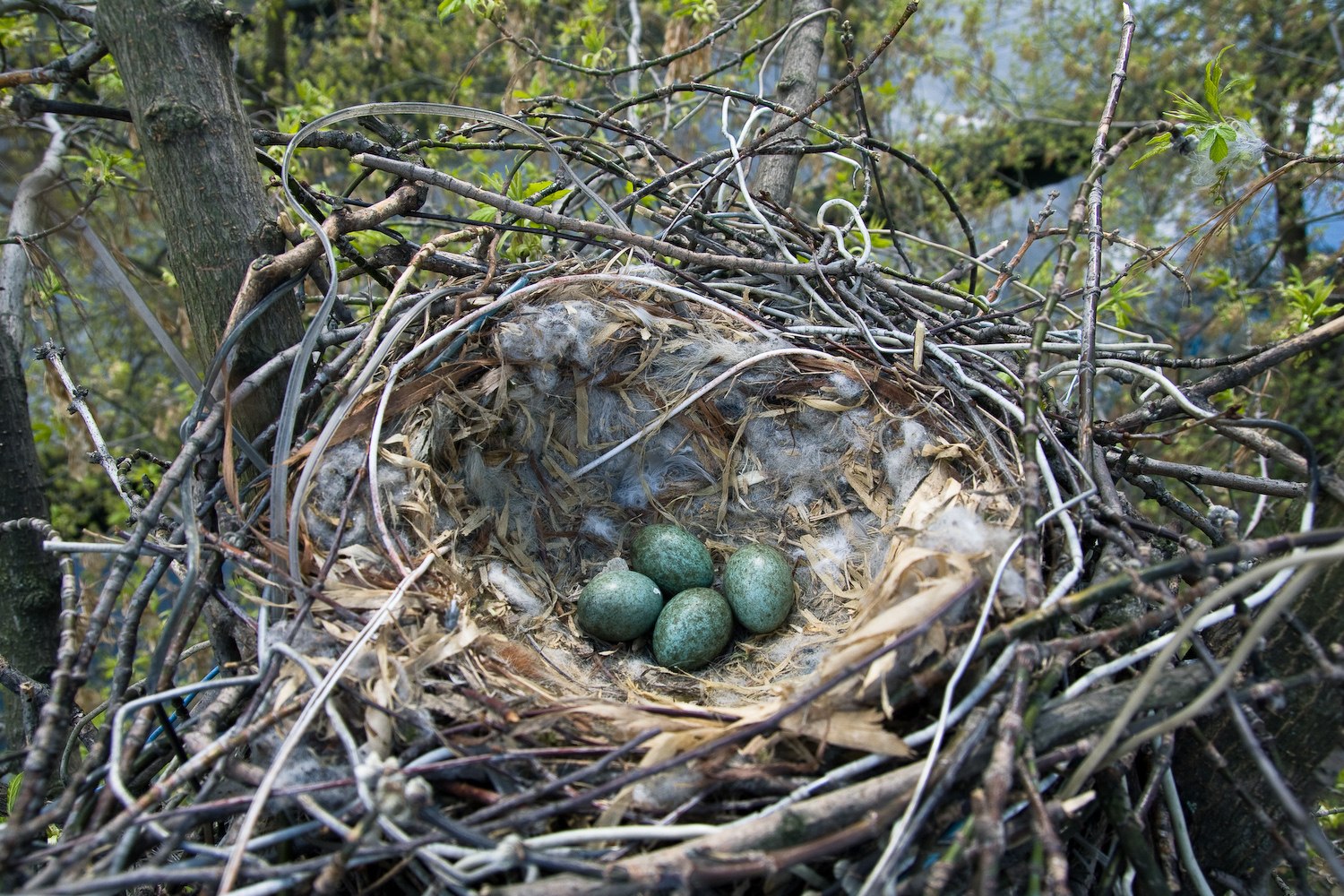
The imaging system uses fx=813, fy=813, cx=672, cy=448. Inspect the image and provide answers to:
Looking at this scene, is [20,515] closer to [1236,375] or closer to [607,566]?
[607,566]

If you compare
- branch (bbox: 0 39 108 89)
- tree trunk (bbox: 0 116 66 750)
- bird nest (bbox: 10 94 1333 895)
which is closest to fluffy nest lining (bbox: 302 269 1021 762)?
bird nest (bbox: 10 94 1333 895)

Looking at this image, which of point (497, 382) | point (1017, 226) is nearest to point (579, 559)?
point (497, 382)

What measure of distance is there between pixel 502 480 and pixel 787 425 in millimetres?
746

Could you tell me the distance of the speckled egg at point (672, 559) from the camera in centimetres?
212

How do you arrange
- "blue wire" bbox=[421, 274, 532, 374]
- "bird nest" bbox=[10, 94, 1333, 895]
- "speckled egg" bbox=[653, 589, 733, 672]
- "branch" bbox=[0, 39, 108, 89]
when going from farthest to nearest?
"speckled egg" bbox=[653, 589, 733, 672], "blue wire" bbox=[421, 274, 532, 374], "branch" bbox=[0, 39, 108, 89], "bird nest" bbox=[10, 94, 1333, 895]

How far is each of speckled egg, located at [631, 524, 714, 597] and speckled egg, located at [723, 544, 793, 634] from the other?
10 cm

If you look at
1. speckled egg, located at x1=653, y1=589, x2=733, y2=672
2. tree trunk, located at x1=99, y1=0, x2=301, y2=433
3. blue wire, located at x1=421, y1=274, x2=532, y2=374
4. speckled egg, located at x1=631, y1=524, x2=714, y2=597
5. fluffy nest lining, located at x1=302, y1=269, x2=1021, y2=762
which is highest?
tree trunk, located at x1=99, y1=0, x2=301, y2=433

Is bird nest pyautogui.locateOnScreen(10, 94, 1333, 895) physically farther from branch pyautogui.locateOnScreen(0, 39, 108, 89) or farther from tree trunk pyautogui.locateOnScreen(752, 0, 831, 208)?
branch pyautogui.locateOnScreen(0, 39, 108, 89)

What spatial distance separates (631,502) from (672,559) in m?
0.24

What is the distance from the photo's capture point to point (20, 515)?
2041mm

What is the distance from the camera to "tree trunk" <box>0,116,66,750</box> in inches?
78.8

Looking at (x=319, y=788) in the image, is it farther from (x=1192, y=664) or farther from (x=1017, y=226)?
(x=1017, y=226)

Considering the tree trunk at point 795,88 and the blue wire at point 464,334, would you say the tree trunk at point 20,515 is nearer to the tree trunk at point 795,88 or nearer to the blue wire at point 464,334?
the blue wire at point 464,334

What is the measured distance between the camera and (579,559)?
2.23 metres
